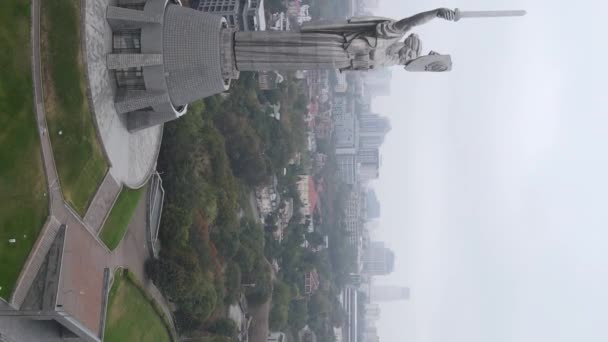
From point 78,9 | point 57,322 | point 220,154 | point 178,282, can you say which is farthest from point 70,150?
point 220,154

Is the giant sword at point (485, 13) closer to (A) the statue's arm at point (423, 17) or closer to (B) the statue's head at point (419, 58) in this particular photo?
(A) the statue's arm at point (423, 17)

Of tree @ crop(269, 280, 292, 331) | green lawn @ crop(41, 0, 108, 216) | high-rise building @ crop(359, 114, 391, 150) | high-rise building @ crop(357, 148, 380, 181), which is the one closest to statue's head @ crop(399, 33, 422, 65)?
green lawn @ crop(41, 0, 108, 216)

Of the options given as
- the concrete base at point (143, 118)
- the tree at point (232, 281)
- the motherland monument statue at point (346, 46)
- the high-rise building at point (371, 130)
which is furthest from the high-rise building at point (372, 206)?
the motherland monument statue at point (346, 46)

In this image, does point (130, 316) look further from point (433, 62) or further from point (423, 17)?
point (423, 17)

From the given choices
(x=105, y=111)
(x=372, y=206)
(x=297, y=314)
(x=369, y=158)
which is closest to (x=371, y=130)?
(x=369, y=158)

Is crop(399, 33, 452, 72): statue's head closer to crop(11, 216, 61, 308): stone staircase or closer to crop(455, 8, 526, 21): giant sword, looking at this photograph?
crop(455, 8, 526, 21): giant sword

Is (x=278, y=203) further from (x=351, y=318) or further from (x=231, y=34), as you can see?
A: (x=351, y=318)
